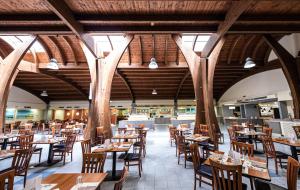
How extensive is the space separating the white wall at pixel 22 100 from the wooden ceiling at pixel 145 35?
59 centimetres

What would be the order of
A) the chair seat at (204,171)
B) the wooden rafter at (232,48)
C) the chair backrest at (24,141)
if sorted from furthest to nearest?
the wooden rafter at (232,48) < the chair backrest at (24,141) < the chair seat at (204,171)

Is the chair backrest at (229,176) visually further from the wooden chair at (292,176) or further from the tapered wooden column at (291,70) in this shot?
the tapered wooden column at (291,70)

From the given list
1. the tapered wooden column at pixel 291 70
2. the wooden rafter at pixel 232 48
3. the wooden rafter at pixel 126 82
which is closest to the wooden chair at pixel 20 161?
the wooden rafter at pixel 126 82

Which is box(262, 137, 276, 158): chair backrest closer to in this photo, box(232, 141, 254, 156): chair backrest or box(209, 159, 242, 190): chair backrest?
box(232, 141, 254, 156): chair backrest

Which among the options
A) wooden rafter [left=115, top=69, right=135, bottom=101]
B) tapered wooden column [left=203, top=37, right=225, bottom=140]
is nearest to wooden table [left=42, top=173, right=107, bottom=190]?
tapered wooden column [left=203, top=37, right=225, bottom=140]

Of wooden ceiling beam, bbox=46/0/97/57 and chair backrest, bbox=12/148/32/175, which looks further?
wooden ceiling beam, bbox=46/0/97/57

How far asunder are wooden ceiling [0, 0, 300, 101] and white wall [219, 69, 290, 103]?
557 mm

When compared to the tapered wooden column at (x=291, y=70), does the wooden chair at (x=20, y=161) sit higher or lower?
lower

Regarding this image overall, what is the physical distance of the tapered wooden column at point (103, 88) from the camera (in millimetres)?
6812

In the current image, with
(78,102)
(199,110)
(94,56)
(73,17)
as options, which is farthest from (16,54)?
(78,102)

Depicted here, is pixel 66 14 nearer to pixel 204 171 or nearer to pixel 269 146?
pixel 204 171

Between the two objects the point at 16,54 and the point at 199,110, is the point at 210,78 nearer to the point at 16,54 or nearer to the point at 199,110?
the point at 199,110

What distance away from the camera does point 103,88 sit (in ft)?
23.2

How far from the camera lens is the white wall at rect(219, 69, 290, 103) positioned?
10497mm
